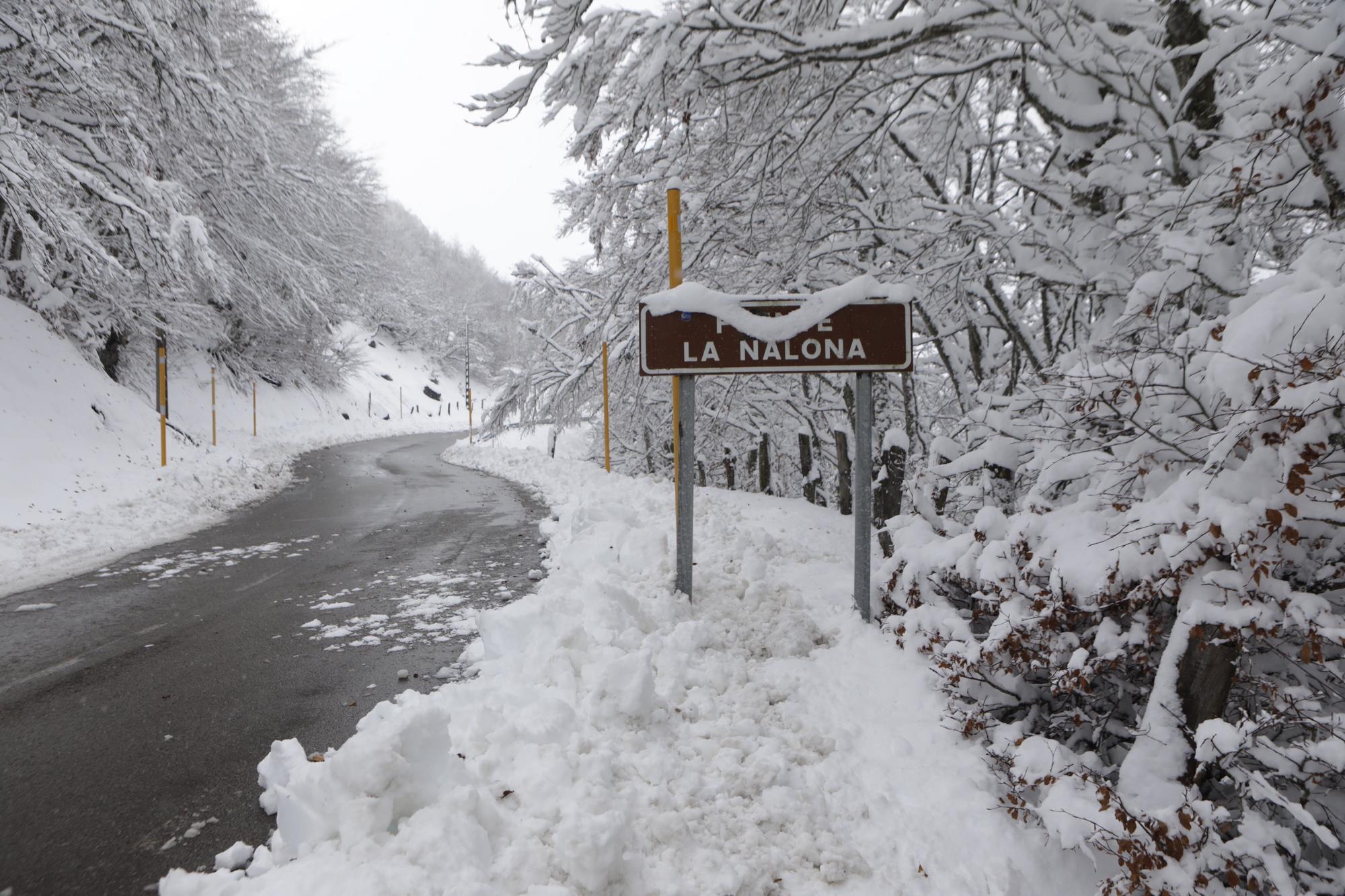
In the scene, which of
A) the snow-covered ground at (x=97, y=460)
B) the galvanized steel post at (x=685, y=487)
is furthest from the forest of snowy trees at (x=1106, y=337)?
the snow-covered ground at (x=97, y=460)

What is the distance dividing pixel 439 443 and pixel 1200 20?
28.9 m

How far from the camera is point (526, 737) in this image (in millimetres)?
2900

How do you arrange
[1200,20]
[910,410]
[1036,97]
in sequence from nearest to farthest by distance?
[1200,20]
[1036,97]
[910,410]

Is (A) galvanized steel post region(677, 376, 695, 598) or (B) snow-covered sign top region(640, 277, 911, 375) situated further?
(A) galvanized steel post region(677, 376, 695, 598)

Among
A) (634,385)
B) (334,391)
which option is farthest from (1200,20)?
(334,391)

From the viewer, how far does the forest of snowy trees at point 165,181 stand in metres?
9.52

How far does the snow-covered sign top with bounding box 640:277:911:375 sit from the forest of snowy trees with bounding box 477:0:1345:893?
675 mm

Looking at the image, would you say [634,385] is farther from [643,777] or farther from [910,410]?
[643,777]

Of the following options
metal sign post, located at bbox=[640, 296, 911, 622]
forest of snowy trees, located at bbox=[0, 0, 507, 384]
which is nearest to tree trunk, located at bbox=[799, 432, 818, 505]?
metal sign post, located at bbox=[640, 296, 911, 622]

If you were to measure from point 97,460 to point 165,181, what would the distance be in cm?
511

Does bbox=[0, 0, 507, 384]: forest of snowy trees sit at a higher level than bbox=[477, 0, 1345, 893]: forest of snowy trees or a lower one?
higher

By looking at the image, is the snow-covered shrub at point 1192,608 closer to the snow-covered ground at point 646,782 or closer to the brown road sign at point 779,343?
the snow-covered ground at point 646,782

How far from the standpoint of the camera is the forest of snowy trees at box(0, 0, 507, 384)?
31.2 feet

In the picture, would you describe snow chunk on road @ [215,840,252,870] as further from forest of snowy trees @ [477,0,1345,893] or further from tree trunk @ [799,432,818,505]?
tree trunk @ [799,432,818,505]
